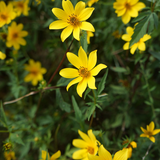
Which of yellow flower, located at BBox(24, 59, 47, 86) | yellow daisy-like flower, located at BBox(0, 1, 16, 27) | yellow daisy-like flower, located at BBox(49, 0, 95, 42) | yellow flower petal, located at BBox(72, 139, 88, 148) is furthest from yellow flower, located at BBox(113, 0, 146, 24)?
yellow flower, located at BBox(24, 59, 47, 86)

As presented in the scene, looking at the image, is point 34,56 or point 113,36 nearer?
point 113,36

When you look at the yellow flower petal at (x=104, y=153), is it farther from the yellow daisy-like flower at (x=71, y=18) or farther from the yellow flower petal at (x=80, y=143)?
the yellow daisy-like flower at (x=71, y=18)

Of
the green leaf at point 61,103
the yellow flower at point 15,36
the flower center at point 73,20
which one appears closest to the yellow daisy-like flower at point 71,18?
the flower center at point 73,20

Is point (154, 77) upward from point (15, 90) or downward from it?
downward

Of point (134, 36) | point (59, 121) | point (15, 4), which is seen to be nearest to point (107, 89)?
point (59, 121)

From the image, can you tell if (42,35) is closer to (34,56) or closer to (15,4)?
(34,56)

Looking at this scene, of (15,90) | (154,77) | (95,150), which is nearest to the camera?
(95,150)

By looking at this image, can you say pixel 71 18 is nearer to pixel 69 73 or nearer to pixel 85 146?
pixel 69 73
